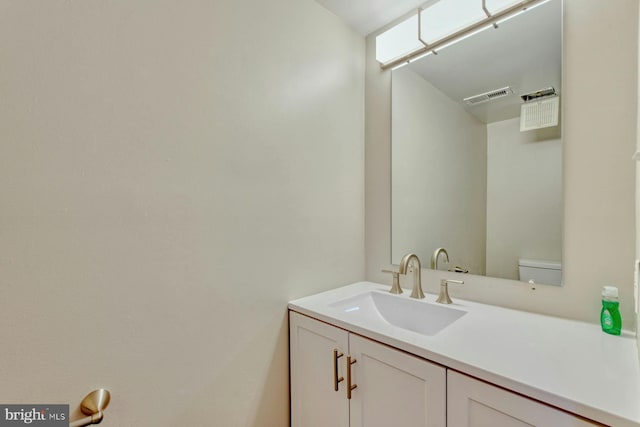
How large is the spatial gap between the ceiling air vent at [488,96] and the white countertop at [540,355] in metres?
0.97

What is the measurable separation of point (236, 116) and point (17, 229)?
29.4 inches

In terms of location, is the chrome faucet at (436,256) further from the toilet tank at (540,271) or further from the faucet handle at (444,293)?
the toilet tank at (540,271)

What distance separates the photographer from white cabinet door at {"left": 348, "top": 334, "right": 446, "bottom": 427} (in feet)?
2.70

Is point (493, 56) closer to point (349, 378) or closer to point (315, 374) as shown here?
point (349, 378)

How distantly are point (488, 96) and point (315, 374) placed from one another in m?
1.49

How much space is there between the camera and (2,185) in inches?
27.5

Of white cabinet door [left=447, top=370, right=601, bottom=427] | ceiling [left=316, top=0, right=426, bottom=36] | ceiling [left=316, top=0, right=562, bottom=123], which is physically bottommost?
white cabinet door [left=447, top=370, right=601, bottom=427]

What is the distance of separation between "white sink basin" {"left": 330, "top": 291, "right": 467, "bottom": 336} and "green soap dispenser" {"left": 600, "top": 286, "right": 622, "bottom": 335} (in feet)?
1.41

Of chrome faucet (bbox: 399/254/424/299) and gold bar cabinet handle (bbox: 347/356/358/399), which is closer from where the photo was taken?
gold bar cabinet handle (bbox: 347/356/358/399)

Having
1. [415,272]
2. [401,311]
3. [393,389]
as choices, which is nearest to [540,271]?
[415,272]

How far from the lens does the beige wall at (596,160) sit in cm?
98

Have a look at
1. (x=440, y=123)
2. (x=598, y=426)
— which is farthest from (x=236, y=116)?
(x=598, y=426)

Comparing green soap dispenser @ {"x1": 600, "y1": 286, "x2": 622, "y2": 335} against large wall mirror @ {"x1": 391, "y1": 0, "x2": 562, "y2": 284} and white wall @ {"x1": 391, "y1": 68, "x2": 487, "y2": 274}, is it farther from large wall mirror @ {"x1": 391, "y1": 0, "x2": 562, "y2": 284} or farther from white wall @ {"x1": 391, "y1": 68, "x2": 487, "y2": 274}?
white wall @ {"x1": 391, "y1": 68, "x2": 487, "y2": 274}

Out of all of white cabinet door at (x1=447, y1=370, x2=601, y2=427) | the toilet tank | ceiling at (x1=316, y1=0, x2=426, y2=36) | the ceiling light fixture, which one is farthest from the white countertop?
ceiling at (x1=316, y1=0, x2=426, y2=36)
